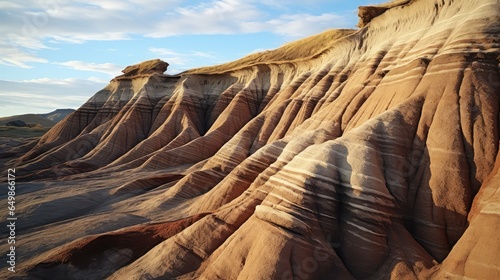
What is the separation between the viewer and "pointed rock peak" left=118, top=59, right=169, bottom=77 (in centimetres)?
6109

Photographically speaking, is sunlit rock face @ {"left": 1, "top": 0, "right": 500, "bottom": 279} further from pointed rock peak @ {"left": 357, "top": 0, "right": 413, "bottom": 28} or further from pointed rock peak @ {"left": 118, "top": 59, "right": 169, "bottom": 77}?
pointed rock peak @ {"left": 118, "top": 59, "right": 169, "bottom": 77}

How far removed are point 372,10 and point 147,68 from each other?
4418cm

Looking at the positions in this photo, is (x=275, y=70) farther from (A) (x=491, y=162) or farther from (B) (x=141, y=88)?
(A) (x=491, y=162)

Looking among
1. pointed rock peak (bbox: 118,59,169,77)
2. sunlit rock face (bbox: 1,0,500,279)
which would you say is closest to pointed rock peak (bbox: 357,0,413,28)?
sunlit rock face (bbox: 1,0,500,279)

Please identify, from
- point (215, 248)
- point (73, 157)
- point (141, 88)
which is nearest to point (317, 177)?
point (215, 248)

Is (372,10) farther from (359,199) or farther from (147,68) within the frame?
(147,68)

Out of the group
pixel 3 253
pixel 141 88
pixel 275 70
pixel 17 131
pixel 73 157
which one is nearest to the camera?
pixel 3 253

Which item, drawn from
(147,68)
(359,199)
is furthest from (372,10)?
(147,68)

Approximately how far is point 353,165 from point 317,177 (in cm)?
150

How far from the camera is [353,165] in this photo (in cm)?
1353

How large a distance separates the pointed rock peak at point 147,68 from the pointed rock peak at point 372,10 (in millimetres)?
39874

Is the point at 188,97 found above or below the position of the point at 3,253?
above

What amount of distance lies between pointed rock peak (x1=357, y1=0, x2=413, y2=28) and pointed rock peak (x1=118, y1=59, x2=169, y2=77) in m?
39.9

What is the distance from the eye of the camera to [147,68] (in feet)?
203
